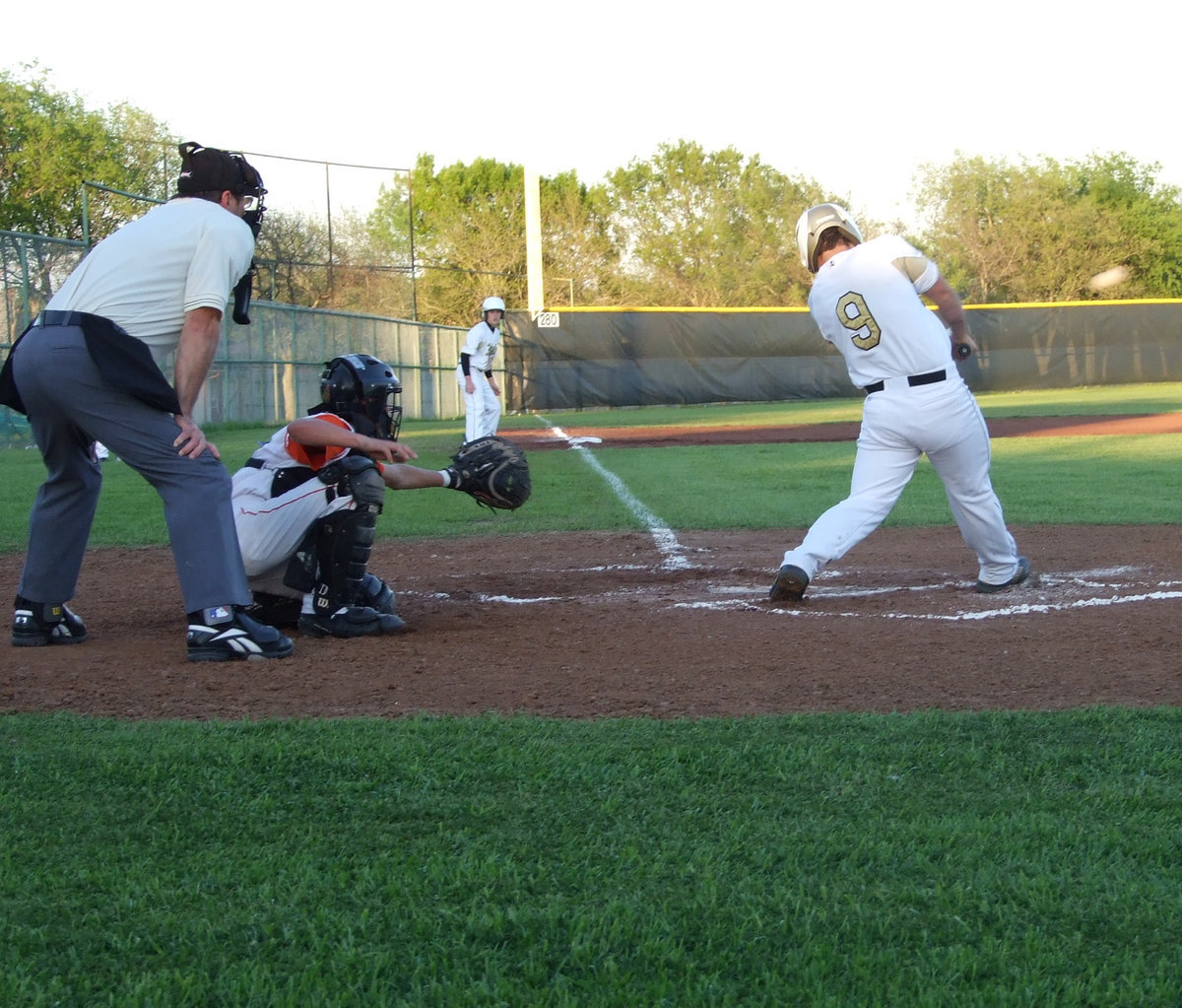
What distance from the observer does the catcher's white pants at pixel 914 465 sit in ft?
18.9

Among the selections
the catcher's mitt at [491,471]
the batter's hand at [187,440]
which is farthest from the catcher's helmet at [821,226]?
the batter's hand at [187,440]

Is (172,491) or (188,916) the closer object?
(188,916)

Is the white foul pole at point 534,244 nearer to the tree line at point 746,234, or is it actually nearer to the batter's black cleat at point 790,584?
the tree line at point 746,234

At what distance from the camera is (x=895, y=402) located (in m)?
5.80

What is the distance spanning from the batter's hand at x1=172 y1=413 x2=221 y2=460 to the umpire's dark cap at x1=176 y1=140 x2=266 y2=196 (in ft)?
2.83

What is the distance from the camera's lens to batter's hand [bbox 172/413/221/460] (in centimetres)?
457

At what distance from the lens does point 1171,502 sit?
31.4ft

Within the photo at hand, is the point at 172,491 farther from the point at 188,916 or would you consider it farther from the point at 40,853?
the point at 188,916

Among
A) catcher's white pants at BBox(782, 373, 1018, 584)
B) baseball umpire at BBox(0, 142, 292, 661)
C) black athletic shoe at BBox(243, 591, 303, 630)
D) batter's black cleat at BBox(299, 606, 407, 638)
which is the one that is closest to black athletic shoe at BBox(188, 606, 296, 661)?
baseball umpire at BBox(0, 142, 292, 661)

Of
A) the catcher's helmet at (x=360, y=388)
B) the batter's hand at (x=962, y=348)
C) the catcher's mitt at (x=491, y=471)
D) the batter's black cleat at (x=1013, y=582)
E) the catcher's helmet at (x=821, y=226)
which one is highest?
the catcher's helmet at (x=821, y=226)

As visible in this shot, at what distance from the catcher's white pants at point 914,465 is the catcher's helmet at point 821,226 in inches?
30.2

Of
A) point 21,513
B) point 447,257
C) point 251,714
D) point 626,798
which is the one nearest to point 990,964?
point 626,798

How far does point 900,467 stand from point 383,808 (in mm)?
3640

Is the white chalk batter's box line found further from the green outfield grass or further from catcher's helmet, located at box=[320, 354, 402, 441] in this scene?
the green outfield grass
